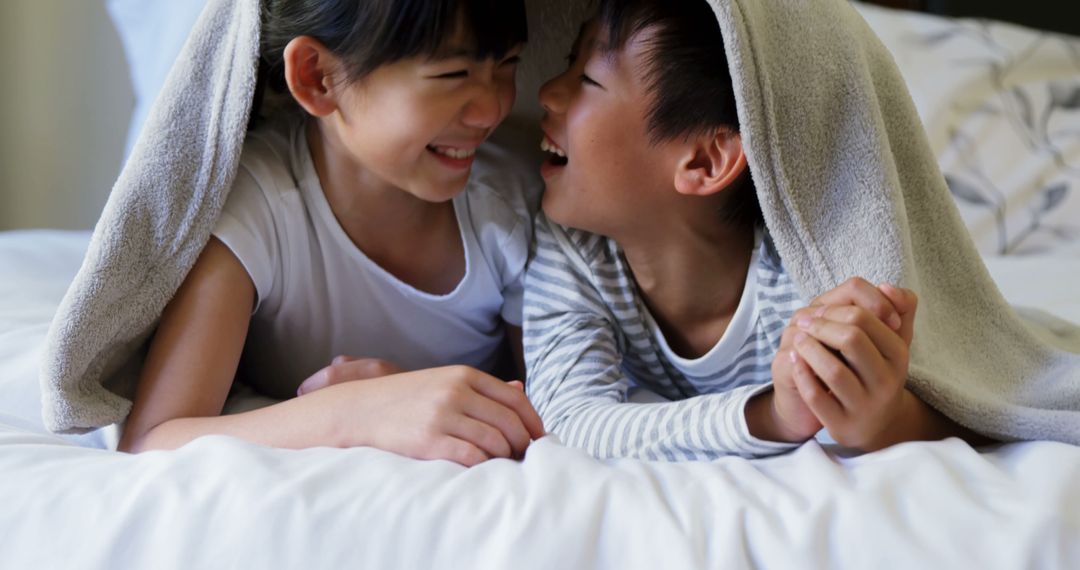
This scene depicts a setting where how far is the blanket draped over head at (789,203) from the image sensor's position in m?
0.89

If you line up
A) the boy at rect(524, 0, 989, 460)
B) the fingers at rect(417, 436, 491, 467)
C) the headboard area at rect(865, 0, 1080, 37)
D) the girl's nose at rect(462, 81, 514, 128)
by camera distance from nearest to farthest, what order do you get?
1. the fingers at rect(417, 436, 491, 467)
2. the boy at rect(524, 0, 989, 460)
3. the girl's nose at rect(462, 81, 514, 128)
4. the headboard area at rect(865, 0, 1080, 37)

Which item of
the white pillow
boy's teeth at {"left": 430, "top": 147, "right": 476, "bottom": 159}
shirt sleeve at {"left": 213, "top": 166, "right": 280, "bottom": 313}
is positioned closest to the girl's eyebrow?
boy's teeth at {"left": 430, "top": 147, "right": 476, "bottom": 159}

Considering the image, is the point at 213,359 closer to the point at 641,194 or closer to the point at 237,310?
the point at 237,310

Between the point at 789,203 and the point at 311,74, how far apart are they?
16.9 inches

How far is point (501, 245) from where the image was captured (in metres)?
1.11

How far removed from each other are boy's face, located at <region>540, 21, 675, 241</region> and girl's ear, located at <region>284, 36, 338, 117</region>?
194 millimetres

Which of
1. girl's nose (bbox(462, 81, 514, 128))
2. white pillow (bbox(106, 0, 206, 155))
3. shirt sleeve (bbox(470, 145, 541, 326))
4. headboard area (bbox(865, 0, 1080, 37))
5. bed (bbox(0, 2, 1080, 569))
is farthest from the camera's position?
headboard area (bbox(865, 0, 1080, 37))

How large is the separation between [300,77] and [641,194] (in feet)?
1.05

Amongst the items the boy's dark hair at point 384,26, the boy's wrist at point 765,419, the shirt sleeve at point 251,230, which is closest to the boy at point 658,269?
the boy's wrist at point 765,419

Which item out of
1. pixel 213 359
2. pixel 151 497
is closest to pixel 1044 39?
pixel 213 359

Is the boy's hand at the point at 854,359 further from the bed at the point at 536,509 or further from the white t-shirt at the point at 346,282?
the white t-shirt at the point at 346,282

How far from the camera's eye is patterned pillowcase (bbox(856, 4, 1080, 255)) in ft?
5.19

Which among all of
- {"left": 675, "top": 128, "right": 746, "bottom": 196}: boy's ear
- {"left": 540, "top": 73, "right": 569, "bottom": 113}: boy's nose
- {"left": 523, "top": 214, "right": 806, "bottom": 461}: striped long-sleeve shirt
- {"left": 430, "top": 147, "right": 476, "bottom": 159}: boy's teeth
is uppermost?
{"left": 540, "top": 73, "right": 569, "bottom": 113}: boy's nose

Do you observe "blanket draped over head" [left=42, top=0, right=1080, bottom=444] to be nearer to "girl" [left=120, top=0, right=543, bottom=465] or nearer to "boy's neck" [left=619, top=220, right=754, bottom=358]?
"girl" [left=120, top=0, right=543, bottom=465]
